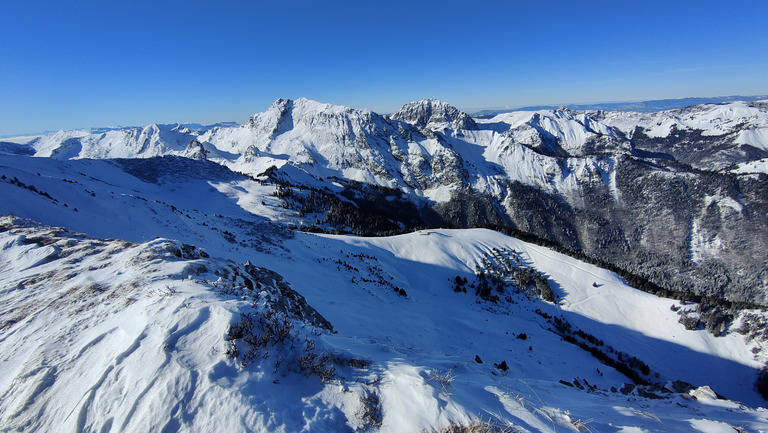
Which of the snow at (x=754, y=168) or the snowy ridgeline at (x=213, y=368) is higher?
the snowy ridgeline at (x=213, y=368)

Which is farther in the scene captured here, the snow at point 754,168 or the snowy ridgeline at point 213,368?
the snow at point 754,168

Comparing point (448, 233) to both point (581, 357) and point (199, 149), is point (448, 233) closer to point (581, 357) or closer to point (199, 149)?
point (581, 357)

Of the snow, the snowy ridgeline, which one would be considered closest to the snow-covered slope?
the snowy ridgeline

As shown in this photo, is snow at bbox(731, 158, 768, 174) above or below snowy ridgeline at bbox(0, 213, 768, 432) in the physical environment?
below

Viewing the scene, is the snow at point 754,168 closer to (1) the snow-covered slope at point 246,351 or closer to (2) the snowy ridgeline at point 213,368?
(1) the snow-covered slope at point 246,351

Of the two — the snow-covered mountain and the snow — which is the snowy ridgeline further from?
the snow

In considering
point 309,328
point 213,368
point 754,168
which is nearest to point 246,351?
point 213,368

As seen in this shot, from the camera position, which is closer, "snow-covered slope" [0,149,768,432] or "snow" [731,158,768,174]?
"snow-covered slope" [0,149,768,432]

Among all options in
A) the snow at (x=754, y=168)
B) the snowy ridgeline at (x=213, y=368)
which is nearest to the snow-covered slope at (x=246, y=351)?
the snowy ridgeline at (x=213, y=368)

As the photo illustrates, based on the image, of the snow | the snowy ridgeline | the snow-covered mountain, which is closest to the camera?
the snowy ridgeline

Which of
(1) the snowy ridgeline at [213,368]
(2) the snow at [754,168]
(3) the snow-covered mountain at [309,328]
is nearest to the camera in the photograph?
(1) the snowy ridgeline at [213,368]

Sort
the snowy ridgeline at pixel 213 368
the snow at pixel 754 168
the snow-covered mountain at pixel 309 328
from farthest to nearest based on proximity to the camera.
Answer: the snow at pixel 754 168, the snow-covered mountain at pixel 309 328, the snowy ridgeline at pixel 213 368
